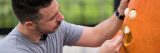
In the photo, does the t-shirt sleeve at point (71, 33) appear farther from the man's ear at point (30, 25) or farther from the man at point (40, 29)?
the man's ear at point (30, 25)

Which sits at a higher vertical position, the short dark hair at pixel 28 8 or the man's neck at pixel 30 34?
the short dark hair at pixel 28 8

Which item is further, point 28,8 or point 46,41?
point 46,41

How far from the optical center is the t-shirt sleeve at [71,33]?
165cm

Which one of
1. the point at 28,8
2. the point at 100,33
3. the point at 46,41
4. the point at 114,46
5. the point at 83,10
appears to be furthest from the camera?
the point at 83,10

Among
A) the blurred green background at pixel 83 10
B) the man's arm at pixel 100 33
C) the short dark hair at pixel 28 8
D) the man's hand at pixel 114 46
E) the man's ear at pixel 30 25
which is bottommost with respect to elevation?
the man's hand at pixel 114 46

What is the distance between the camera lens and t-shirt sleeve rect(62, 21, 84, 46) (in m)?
1.65

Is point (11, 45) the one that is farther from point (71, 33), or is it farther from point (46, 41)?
point (71, 33)

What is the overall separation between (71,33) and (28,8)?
1.12ft

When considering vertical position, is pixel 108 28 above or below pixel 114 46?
above

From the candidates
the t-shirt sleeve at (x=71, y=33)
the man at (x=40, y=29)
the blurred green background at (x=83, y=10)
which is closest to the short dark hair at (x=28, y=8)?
the man at (x=40, y=29)

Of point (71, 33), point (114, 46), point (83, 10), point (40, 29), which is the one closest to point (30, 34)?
point (40, 29)

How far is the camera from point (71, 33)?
166 cm

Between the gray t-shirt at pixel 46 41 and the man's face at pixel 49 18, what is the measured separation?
0.08m

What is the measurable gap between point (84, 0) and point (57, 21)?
3.96 feet
